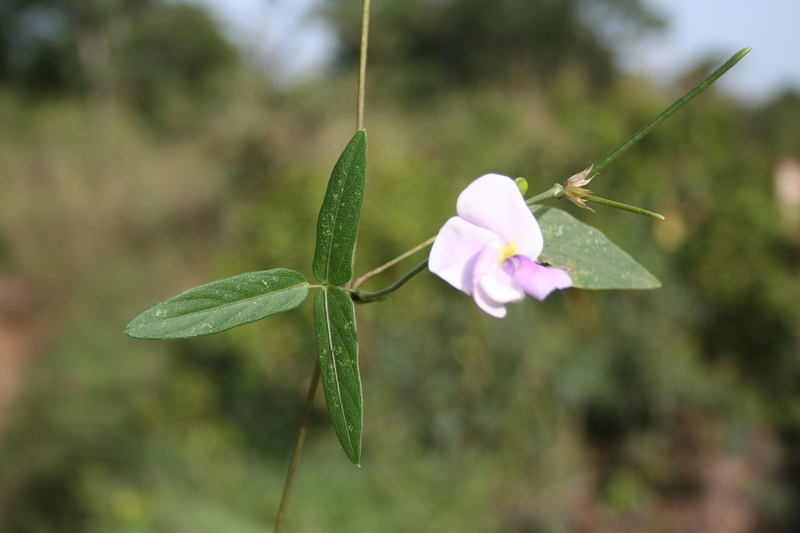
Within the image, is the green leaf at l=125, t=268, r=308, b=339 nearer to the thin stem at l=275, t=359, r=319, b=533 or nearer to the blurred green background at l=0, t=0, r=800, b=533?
the thin stem at l=275, t=359, r=319, b=533

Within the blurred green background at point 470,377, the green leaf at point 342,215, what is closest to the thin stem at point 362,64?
the green leaf at point 342,215

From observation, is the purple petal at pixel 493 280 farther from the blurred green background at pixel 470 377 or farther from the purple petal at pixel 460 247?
the blurred green background at pixel 470 377

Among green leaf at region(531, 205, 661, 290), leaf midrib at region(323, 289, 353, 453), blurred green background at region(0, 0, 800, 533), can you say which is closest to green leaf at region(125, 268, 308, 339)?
leaf midrib at region(323, 289, 353, 453)

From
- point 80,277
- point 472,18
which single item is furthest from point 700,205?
point 472,18

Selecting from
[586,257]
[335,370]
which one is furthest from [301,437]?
[586,257]

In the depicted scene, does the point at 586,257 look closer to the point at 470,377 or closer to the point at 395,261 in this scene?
the point at 395,261

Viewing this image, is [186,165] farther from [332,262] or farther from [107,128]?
[332,262]
